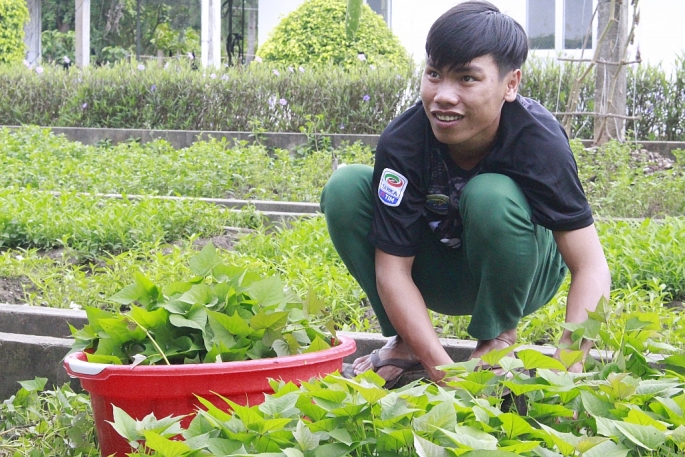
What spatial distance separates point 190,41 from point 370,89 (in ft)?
61.3

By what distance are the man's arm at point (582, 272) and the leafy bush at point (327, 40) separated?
30.1 feet

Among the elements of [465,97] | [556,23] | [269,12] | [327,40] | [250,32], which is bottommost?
[465,97]

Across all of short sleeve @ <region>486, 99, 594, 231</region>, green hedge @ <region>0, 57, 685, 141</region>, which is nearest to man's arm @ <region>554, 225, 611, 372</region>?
short sleeve @ <region>486, 99, 594, 231</region>

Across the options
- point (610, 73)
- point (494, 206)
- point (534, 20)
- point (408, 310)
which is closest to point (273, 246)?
point (408, 310)

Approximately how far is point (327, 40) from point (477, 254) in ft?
31.3

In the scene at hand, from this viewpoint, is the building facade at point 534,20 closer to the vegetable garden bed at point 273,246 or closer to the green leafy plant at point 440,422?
the vegetable garden bed at point 273,246

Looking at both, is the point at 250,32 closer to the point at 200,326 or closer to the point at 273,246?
the point at 273,246

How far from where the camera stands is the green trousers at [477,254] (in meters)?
2.02

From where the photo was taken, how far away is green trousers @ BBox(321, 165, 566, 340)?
2.02 metres

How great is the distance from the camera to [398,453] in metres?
1.34

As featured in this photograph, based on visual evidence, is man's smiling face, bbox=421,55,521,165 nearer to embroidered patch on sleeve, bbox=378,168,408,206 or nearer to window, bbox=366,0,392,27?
embroidered patch on sleeve, bbox=378,168,408,206

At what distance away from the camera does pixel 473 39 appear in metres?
1.95

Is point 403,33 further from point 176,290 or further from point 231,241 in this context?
point 176,290

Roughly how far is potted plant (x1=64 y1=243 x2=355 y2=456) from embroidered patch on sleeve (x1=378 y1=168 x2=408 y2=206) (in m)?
0.33
